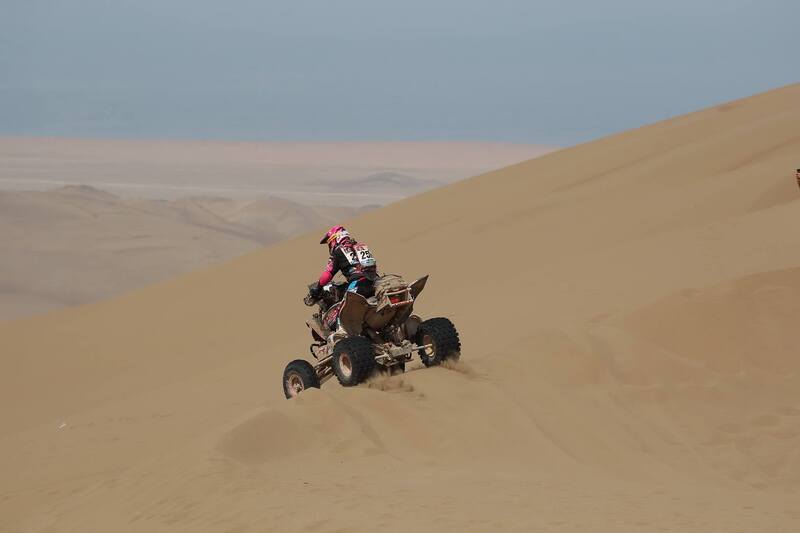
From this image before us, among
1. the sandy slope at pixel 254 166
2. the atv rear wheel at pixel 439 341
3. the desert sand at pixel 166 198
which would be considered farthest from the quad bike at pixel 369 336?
the sandy slope at pixel 254 166

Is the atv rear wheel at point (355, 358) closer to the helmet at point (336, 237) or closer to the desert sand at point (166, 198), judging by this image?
the helmet at point (336, 237)

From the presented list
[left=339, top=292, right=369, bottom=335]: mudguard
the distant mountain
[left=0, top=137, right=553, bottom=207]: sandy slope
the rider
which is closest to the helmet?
the rider

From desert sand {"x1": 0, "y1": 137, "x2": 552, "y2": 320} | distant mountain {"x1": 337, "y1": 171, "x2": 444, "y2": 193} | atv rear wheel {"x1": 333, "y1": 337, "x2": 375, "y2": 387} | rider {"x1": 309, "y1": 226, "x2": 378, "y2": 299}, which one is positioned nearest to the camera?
atv rear wheel {"x1": 333, "y1": 337, "x2": 375, "y2": 387}

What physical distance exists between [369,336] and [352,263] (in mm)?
726

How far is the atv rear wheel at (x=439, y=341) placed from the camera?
1120 centimetres

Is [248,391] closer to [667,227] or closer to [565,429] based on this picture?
[565,429]

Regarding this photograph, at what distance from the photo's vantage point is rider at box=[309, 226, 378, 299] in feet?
35.8

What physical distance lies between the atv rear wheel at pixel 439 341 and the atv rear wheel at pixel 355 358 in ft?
2.34

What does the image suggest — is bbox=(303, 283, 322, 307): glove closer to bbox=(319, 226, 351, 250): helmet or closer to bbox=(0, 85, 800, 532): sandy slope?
bbox=(319, 226, 351, 250): helmet

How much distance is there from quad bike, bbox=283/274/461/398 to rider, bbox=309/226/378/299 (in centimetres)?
13

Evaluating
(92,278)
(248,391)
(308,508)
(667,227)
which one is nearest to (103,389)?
(248,391)

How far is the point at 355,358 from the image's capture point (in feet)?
34.7

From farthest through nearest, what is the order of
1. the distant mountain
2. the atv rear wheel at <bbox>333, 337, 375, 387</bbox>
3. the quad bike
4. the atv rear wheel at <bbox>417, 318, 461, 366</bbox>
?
1. the distant mountain
2. the atv rear wheel at <bbox>417, 318, 461, 366</bbox>
3. the quad bike
4. the atv rear wheel at <bbox>333, 337, 375, 387</bbox>

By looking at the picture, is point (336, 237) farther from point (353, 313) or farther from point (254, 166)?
point (254, 166)
